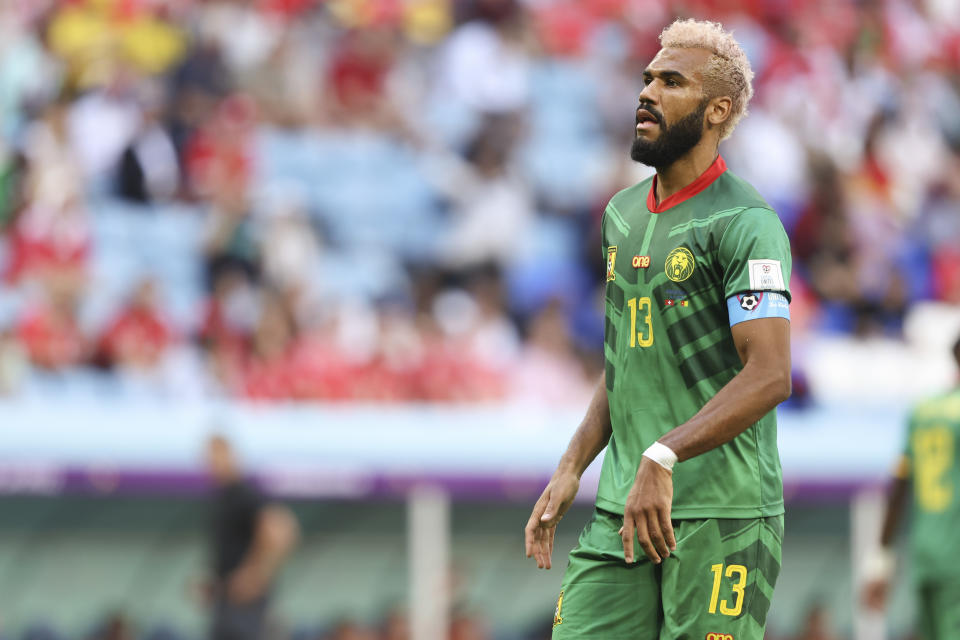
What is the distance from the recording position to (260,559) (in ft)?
29.1

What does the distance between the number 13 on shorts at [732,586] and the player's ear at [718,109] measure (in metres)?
1.11

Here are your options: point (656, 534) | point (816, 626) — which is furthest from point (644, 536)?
point (816, 626)

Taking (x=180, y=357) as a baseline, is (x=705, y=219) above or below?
below

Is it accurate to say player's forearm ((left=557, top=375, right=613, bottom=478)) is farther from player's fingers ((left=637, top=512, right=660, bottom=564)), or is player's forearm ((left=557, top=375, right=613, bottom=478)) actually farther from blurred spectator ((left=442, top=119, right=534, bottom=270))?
blurred spectator ((left=442, top=119, right=534, bottom=270))

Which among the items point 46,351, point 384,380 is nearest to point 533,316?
point 384,380

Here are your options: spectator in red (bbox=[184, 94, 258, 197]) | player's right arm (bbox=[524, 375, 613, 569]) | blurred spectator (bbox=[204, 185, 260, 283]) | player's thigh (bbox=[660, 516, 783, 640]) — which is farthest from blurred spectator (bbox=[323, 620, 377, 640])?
player's thigh (bbox=[660, 516, 783, 640])

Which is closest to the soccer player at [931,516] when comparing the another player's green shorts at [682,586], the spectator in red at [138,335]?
the another player's green shorts at [682,586]

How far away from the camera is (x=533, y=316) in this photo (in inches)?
476

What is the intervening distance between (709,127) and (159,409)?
20.6 feet

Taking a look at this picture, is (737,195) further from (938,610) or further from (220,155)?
(220,155)

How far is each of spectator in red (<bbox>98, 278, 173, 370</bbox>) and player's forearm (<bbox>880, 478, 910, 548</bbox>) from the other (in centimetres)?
550

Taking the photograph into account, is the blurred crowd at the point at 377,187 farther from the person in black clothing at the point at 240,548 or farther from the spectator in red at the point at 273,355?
the person in black clothing at the point at 240,548

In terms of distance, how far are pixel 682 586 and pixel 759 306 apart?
0.70m

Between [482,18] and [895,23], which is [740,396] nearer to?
[482,18]
